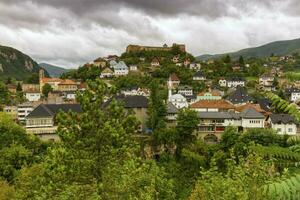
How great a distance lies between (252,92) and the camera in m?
84.6

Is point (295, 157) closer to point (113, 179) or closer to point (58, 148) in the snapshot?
point (113, 179)

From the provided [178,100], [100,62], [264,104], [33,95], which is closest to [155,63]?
[100,62]

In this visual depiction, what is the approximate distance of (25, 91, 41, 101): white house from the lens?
93769mm

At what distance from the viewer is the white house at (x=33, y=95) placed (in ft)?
308

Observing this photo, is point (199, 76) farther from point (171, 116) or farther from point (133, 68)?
point (171, 116)

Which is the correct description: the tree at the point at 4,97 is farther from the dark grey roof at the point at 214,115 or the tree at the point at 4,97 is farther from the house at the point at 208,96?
the dark grey roof at the point at 214,115

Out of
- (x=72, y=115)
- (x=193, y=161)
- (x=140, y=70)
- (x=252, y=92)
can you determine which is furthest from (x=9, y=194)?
(x=140, y=70)

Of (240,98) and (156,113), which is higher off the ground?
(240,98)

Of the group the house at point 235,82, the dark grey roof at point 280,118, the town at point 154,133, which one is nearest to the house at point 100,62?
the town at point 154,133

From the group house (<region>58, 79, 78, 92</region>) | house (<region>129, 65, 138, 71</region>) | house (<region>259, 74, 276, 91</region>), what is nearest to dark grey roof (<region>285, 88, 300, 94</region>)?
house (<region>259, 74, 276, 91</region>)

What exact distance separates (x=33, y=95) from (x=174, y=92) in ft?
110

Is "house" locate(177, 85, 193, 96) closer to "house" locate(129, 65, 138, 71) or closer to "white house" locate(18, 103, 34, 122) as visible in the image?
"house" locate(129, 65, 138, 71)

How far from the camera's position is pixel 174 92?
3339 inches

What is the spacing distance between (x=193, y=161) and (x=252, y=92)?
42.3 m
